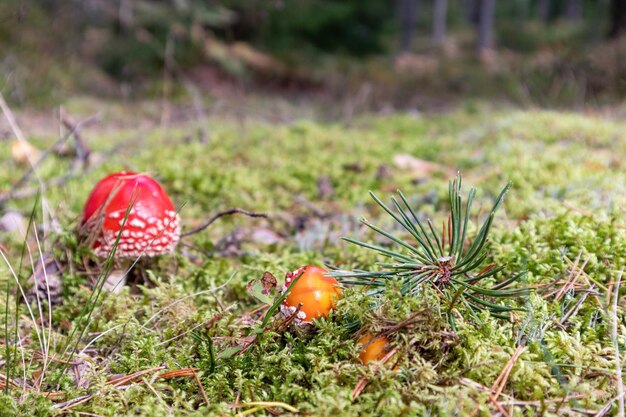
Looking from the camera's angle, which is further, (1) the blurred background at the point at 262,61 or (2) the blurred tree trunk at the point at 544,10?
(2) the blurred tree trunk at the point at 544,10

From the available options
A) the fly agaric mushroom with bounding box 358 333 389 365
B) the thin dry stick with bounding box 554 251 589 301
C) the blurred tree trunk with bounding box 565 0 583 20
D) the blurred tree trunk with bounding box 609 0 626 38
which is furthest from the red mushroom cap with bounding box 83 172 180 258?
the blurred tree trunk with bounding box 565 0 583 20

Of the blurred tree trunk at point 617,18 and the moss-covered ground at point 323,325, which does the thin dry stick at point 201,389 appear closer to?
the moss-covered ground at point 323,325

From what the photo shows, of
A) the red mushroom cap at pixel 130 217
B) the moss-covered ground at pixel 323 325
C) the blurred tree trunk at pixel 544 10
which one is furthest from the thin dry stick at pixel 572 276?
the blurred tree trunk at pixel 544 10

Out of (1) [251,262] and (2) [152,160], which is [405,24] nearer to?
(2) [152,160]

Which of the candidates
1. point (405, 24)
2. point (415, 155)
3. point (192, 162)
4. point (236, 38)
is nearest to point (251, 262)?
point (192, 162)

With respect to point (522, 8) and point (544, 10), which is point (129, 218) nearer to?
point (544, 10)

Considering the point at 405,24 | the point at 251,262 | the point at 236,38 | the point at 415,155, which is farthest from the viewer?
the point at 405,24
